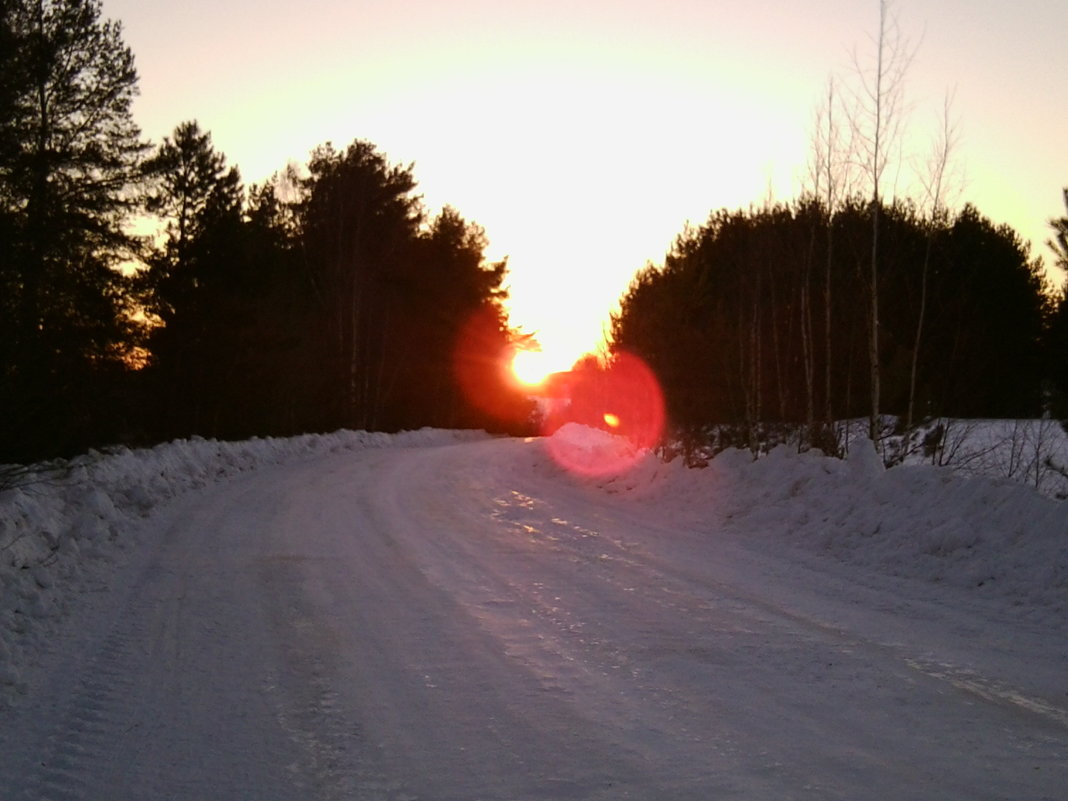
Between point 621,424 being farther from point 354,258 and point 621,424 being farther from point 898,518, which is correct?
point 898,518

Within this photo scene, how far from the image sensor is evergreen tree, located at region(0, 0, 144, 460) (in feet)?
42.4

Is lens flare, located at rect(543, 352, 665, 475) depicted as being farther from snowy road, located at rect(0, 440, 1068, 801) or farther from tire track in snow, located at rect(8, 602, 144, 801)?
tire track in snow, located at rect(8, 602, 144, 801)

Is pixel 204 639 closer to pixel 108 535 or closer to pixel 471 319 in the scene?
pixel 108 535

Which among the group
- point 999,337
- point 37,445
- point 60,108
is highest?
point 60,108

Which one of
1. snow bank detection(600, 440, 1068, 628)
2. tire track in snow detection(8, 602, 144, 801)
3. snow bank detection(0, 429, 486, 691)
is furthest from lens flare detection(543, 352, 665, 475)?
tire track in snow detection(8, 602, 144, 801)

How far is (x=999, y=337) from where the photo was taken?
3136 centimetres

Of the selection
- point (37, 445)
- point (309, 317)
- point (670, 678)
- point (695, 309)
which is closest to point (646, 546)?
point (670, 678)

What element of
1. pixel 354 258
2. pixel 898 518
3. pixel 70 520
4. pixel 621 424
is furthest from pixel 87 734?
pixel 354 258

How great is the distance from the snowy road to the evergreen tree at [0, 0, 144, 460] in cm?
370

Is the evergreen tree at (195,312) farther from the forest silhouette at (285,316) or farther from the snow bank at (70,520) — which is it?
the snow bank at (70,520)

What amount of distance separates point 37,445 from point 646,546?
930cm

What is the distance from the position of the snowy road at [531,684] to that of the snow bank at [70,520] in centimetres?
39

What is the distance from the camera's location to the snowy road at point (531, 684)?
4.91 meters

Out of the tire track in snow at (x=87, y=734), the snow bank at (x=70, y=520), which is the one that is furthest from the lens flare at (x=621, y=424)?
the tire track in snow at (x=87, y=734)
